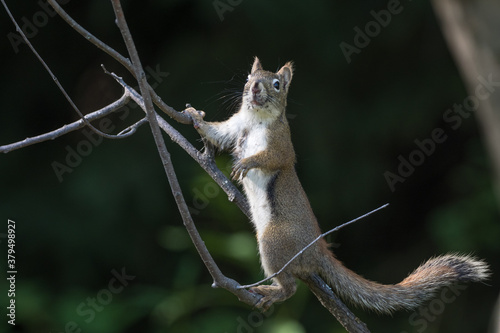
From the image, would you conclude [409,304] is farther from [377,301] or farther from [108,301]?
[108,301]

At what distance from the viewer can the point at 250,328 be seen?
462cm

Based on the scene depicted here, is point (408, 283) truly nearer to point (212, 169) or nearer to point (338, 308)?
point (338, 308)

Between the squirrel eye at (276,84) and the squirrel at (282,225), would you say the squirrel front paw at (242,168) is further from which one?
the squirrel eye at (276,84)

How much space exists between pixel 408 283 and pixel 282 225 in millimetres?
670

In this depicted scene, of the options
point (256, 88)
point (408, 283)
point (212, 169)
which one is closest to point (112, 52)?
point (212, 169)

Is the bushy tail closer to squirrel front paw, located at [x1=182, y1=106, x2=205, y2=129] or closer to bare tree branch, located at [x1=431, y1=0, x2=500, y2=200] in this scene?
bare tree branch, located at [x1=431, y1=0, x2=500, y2=200]

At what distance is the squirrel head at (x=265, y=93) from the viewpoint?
11.6 feet

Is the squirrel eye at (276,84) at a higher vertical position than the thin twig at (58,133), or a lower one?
lower

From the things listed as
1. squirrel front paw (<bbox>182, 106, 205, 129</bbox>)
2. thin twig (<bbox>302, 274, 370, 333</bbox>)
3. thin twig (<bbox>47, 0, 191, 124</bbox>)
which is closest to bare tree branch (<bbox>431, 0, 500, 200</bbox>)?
thin twig (<bbox>302, 274, 370, 333</bbox>)

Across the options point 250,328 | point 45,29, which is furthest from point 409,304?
point 45,29

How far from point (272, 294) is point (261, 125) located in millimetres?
960

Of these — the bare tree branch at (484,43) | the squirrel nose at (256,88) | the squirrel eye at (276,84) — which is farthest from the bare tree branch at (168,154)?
the bare tree branch at (484,43)

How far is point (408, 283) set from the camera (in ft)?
10.5

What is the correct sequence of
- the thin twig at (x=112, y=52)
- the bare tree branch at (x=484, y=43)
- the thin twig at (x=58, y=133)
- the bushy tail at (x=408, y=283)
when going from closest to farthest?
the thin twig at (x=112, y=52), the thin twig at (x=58, y=133), the bare tree branch at (x=484, y=43), the bushy tail at (x=408, y=283)
